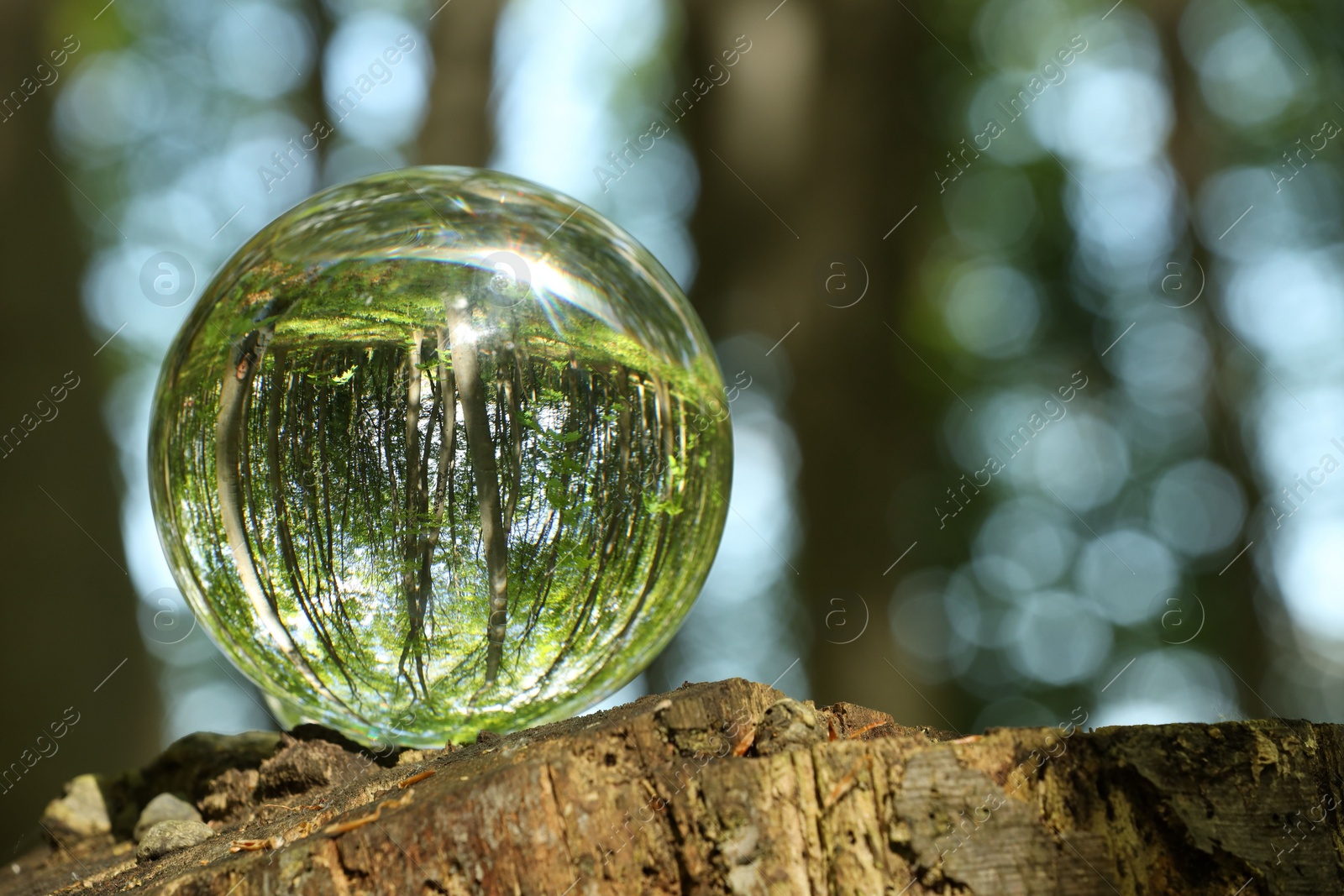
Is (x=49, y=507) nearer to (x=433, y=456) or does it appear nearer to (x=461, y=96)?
(x=461, y=96)

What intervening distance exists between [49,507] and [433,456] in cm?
457

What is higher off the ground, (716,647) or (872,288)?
(872,288)

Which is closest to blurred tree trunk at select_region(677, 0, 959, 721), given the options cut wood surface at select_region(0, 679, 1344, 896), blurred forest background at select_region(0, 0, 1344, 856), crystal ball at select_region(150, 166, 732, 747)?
blurred forest background at select_region(0, 0, 1344, 856)

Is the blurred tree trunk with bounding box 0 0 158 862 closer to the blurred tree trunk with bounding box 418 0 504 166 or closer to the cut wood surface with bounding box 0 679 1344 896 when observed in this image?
the blurred tree trunk with bounding box 418 0 504 166

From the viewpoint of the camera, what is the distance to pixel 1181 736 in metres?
1.75

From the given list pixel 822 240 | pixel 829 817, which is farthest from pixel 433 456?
pixel 822 240

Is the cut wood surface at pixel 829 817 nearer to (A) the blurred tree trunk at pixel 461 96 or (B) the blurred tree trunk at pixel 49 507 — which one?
(B) the blurred tree trunk at pixel 49 507

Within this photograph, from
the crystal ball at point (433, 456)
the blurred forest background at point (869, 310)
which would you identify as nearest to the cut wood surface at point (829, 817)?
the crystal ball at point (433, 456)

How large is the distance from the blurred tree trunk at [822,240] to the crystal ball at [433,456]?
3437 mm

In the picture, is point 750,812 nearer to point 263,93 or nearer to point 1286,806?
point 1286,806

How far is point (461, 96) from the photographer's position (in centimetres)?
730

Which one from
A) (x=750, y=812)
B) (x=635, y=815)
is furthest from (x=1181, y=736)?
(x=635, y=815)

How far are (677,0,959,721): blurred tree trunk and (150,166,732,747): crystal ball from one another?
3437mm

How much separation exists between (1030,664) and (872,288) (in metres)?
5.25
